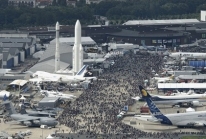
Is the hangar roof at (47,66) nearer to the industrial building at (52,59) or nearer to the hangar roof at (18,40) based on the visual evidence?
the industrial building at (52,59)

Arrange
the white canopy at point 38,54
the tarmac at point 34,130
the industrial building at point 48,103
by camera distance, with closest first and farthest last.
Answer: the tarmac at point 34,130 < the industrial building at point 48,103 < the white canopy at point 38,54

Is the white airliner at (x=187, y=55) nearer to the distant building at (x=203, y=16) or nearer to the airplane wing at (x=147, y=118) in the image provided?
the distant building at (x=203, y=16)

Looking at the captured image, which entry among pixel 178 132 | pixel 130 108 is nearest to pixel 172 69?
pixel 130 108

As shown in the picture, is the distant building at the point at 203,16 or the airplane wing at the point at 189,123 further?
the distant building at the point at 203,16

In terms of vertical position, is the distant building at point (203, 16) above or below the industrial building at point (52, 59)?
above

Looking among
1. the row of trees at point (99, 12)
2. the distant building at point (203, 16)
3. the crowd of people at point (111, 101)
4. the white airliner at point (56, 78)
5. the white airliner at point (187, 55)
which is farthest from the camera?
the distant building at point (203, 16)

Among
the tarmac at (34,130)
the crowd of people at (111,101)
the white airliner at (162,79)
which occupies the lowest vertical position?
the tarmac at (34,130)

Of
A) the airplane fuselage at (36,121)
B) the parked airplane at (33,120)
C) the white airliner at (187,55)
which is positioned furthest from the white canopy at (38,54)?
the airplane fuselage at (36,121)

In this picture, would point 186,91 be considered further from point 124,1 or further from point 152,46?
point 124,1

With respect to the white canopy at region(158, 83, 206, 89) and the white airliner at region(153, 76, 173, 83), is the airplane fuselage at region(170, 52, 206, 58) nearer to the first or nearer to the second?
the white airliner at region(153, 76, 173, 83)
